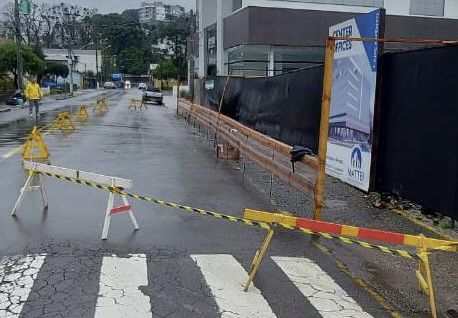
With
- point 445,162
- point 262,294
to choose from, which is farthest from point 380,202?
point 262,294

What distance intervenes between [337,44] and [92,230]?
19.0 ft

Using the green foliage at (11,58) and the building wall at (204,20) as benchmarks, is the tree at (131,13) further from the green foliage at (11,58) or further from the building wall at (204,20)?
the building wall at (204,20)

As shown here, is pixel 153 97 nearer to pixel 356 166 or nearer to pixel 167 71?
pixel 356 166

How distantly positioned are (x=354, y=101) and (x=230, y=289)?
515cm

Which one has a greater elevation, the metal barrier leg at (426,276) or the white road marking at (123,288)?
the metal barrier leg at (426,276)

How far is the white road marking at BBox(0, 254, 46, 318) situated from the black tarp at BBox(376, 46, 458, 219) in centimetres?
492

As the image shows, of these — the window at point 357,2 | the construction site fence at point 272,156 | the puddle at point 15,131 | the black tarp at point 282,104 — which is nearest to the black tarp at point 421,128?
the construction site fence at point 272,156

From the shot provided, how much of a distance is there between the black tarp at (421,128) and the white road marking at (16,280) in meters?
4.92

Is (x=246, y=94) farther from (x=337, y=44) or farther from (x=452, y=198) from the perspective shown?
(x=452, y=198)

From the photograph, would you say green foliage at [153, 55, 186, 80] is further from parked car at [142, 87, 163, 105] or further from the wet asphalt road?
the wet asphalt road

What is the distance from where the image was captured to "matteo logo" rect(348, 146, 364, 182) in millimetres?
9289

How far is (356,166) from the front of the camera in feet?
31.0

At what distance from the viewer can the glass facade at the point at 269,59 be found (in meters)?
34.5

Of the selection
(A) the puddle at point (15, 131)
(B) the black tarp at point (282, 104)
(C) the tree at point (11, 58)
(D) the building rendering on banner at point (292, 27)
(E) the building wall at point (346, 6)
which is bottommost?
(A) the puddle at point (15, 131)
